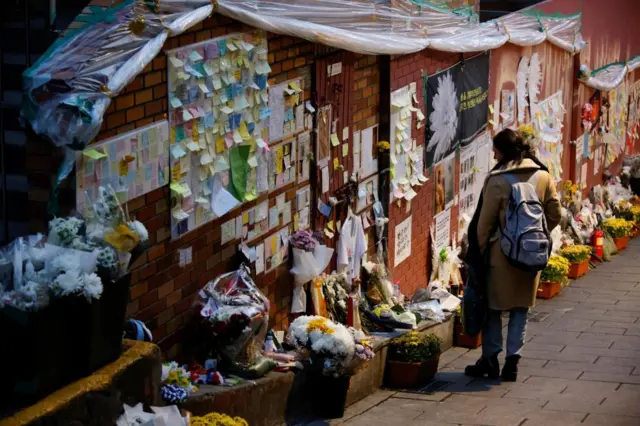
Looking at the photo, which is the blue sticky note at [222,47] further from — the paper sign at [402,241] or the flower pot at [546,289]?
the flower pot at [546,289]

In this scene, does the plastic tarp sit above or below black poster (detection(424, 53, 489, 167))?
above

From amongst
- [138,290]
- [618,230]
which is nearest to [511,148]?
[138,290]

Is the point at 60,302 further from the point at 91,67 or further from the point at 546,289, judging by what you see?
the point at 546,289

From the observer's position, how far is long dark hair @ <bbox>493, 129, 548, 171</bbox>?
8.94 meters

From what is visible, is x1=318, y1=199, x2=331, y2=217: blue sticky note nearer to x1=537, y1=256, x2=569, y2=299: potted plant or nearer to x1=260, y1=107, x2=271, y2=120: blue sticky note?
x1=260, y1=107, x2=271, y2=120: blue sticky note

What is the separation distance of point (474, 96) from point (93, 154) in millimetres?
7226

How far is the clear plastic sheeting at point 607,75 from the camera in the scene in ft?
55.4

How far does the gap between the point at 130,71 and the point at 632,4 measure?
15812mm

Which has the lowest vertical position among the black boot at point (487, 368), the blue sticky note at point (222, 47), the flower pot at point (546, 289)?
the flower pot at point (546, 289)

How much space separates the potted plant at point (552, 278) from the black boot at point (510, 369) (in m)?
4.19

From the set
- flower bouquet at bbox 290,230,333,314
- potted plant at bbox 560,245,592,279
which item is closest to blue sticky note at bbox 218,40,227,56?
flower bouquet at bbox 290,230,333,314

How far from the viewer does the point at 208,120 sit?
7.20m

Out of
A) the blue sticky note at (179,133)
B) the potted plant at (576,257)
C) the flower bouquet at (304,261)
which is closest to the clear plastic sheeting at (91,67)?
the blue sticky note at (179,133)

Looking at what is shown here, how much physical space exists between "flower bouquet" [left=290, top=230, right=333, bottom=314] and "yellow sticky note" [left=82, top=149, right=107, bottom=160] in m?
2.68
